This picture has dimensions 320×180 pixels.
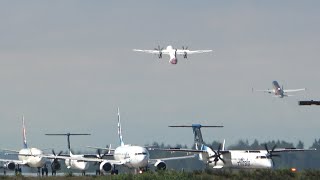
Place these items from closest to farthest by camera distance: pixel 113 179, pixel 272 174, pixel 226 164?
pixel 113 179
pixel 272 174
pixel 226 164

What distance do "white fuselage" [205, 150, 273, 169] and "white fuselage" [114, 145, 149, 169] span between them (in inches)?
666

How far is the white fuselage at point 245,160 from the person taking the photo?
6181 inches

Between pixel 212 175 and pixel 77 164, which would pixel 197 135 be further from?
pixel 212 175

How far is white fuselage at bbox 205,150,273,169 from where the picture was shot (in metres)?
157

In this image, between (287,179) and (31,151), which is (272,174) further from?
(31,151)

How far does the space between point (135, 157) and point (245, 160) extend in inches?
773

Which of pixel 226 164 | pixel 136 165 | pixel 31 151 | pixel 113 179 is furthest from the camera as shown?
pixel 31 151

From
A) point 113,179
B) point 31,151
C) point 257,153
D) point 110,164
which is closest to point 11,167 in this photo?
point 31,151

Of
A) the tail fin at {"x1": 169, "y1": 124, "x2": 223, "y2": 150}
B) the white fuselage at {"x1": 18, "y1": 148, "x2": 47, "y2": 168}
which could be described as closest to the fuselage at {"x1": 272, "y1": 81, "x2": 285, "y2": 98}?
the tail fin at {"x1": 169, "y1": 124, "x2": 223, "y2": 150}

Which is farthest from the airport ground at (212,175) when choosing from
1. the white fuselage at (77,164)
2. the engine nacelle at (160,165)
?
the white fuselage at (77,164)

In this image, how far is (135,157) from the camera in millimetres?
150750

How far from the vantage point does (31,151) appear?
575 ft

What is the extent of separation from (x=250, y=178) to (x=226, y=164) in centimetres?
3339

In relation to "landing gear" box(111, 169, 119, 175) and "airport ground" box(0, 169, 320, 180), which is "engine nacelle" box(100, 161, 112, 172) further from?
"airport ground" box(0, 169, 320, 180)
